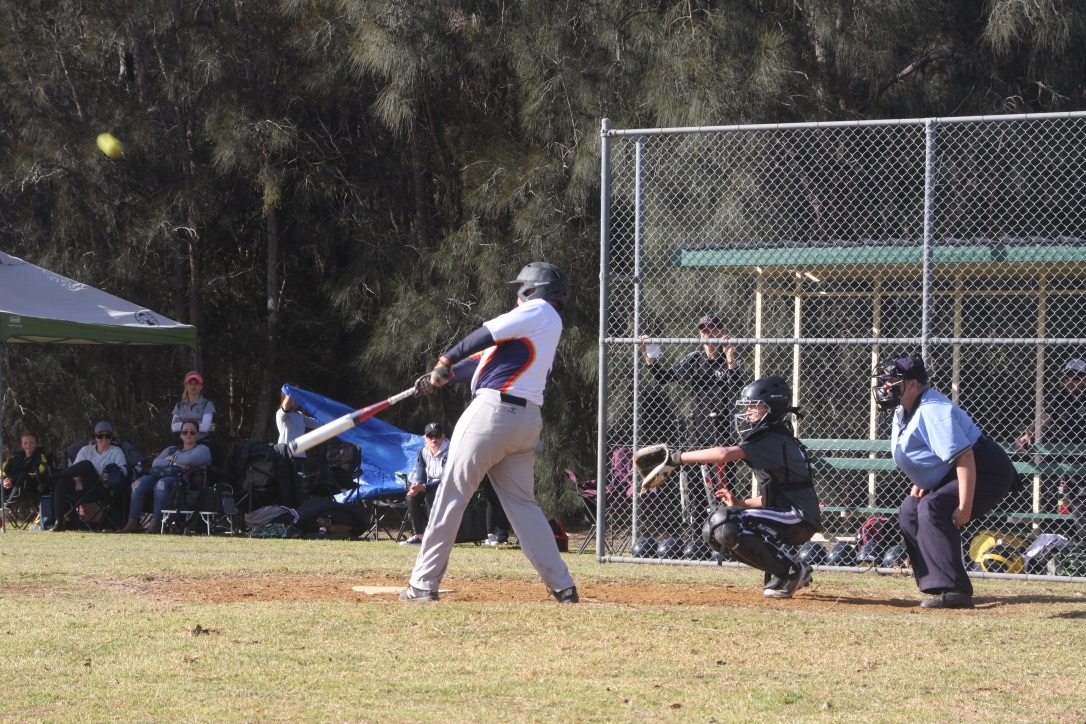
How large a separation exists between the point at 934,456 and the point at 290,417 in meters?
9.01

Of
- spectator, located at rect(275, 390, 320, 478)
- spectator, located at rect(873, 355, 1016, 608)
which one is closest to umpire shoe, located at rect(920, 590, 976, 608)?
spectator, located at rect(873, 355, 1016, 608)

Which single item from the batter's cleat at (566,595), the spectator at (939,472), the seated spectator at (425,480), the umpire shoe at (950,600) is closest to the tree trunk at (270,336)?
the seated spectator at (425,480)

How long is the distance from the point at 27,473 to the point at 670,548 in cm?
834

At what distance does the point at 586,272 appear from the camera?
16.4 m

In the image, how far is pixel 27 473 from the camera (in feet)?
52.6

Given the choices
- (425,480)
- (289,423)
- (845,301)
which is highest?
(845,301)

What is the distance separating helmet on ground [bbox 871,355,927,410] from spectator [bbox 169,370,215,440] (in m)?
8.96

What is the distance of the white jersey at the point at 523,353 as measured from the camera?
7.74 meters

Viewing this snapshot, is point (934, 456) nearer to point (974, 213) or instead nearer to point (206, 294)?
point (974, 213)

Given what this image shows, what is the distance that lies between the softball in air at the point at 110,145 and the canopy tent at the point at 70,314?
94.4 inches

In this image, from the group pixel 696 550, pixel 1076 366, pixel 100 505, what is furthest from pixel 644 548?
pixel 100 505

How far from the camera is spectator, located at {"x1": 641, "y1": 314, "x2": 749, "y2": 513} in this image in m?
11.5

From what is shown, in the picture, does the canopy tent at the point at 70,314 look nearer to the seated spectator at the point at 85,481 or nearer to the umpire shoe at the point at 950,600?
the seated spectator at the point at 85,481

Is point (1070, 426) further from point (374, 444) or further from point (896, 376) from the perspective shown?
point (374, 444)
